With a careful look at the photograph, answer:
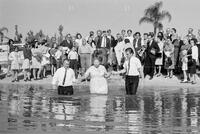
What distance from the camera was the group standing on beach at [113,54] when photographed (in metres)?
24.6

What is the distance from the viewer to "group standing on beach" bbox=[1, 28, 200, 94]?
24562mm

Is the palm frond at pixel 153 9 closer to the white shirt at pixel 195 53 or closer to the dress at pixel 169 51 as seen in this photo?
the dress at pixel 169 51

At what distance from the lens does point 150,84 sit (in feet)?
82.6

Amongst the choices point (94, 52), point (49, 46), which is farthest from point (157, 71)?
point (49, 46)

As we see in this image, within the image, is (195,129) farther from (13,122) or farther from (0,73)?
(0,73)

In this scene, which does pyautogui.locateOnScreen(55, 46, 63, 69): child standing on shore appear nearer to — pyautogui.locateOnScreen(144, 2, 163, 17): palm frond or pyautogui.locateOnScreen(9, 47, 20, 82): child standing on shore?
pyautogui.locateOnScreen(9, 47, 20, 82): child standing on shore

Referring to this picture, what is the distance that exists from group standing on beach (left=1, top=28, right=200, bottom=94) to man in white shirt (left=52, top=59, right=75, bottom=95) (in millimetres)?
4684

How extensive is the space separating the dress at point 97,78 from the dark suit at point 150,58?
5888mm

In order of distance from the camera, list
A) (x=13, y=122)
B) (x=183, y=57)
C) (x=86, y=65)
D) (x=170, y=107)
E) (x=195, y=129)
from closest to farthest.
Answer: (x=195, y=129)
(x=13, y=122)
(x=170, y=107)
(x=183, y=57)
(x=86, y=65)

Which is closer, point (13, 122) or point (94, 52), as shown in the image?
point (13, 122)

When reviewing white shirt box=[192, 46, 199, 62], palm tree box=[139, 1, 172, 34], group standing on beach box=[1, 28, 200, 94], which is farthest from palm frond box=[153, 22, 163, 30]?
white shirt box=[192, 46, 199, 62]

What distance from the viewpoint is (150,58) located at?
2516 centimetres

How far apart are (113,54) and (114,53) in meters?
0.11

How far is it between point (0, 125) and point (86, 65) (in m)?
14.6
